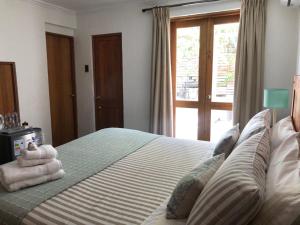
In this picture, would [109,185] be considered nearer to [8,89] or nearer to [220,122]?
[220,122]

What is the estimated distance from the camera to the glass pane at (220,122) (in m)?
3.67

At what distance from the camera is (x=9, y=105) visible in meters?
3.49

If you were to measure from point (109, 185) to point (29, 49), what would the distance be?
9.92 ft

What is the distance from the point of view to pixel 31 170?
64.6 inches

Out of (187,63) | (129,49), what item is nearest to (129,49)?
(129,49)

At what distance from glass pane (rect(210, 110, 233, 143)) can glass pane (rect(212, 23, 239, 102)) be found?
209 mm

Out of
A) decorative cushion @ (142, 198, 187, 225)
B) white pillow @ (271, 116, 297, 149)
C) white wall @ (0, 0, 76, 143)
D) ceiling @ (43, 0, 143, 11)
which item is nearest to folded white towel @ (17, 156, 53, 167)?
decorative cushion @ (142, 198, 187, 225)

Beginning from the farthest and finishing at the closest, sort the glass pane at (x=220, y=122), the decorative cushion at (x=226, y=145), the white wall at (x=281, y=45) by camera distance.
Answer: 1. the glass pane at (x=220, y=122)
2. the white wall at (x=281, y=45)
3. the decorative cushion at (x=226, y=145)

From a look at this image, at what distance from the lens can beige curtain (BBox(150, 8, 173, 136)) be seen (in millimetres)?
3711

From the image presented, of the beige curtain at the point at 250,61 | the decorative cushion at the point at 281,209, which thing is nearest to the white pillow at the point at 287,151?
the decorative cushion at the point at 281,209

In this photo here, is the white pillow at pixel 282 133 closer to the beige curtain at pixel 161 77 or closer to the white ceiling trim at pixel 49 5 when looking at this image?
the beige curtain at pixel 161 77

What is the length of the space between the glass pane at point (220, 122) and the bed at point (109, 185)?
1290mm

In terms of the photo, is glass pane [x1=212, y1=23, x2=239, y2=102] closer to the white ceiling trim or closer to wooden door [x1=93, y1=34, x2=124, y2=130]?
wooden door [x1=93, y1=34, x2=124, y2=130]

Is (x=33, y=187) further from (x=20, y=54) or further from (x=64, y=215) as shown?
(x=20, y=54)
